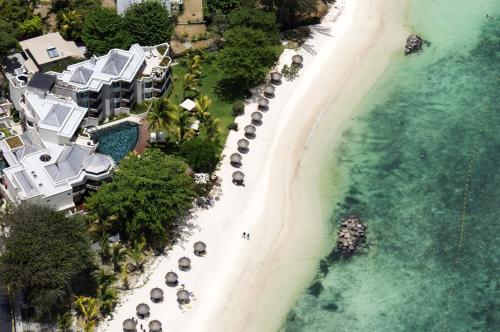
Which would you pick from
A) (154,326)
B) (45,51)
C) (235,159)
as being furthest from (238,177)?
(45,51)

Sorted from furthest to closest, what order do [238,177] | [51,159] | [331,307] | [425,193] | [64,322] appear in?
1. [425,193]
2. [238,177]
3. [51,159]
4. [331,307]
5. [64,322]

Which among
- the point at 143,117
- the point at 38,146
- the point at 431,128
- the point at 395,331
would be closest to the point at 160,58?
the point at 143,117

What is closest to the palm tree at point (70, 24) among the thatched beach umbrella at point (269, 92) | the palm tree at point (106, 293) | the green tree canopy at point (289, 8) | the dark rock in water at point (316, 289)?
the green tree canopy at point (289, 8)

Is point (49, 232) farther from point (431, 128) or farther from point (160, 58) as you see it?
point (431, 128)

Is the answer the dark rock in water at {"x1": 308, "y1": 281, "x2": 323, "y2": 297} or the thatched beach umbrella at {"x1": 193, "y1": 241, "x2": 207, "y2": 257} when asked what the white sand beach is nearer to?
the thatched beach umbrella at {"x1": 193, "y1": 241, "x2": 207, "y2": 257}

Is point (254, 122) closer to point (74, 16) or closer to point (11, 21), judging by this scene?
point (74, 16)

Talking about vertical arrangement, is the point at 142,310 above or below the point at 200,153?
below

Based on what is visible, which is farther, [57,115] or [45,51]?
[45,51]
